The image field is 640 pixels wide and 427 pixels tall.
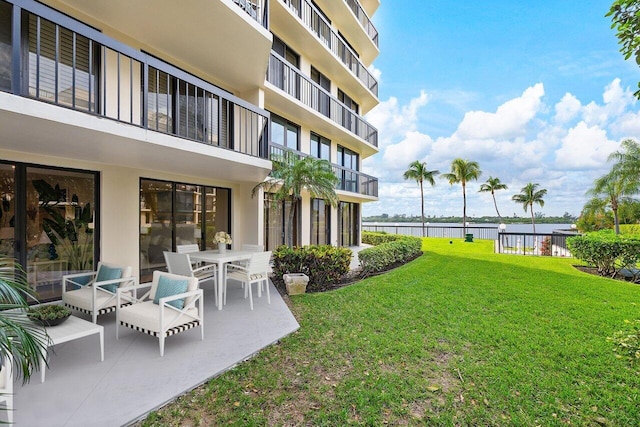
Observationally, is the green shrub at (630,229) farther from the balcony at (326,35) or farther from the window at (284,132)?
the window at (284,132)

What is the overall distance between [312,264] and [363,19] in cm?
1562

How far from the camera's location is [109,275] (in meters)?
5.26

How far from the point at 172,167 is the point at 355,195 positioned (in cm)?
1037

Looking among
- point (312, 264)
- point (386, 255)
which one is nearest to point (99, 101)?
point (312, 264)

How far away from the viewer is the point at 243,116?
8.98 meters

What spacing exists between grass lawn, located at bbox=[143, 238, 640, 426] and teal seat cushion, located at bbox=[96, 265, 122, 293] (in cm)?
305

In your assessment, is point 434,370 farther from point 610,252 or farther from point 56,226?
point 610,252

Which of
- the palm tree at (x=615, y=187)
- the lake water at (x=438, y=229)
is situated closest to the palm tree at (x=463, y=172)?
the lake water at (x=438, y=229)

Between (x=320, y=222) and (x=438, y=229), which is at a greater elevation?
(x=320, y=222)

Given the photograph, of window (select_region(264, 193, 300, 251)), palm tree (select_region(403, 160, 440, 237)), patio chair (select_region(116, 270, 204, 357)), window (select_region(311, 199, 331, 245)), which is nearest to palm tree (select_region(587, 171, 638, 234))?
palm tree (select_region(403, 160, 440, 237))

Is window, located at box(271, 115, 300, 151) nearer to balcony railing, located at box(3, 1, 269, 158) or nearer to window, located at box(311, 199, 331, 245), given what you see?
balcony railing, located at box(3, 1, 269, 158)

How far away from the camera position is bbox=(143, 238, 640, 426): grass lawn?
2.94 m

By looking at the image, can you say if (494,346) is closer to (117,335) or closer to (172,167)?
(117,335)

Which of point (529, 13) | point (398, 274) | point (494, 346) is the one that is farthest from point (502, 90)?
point (494, 346)
